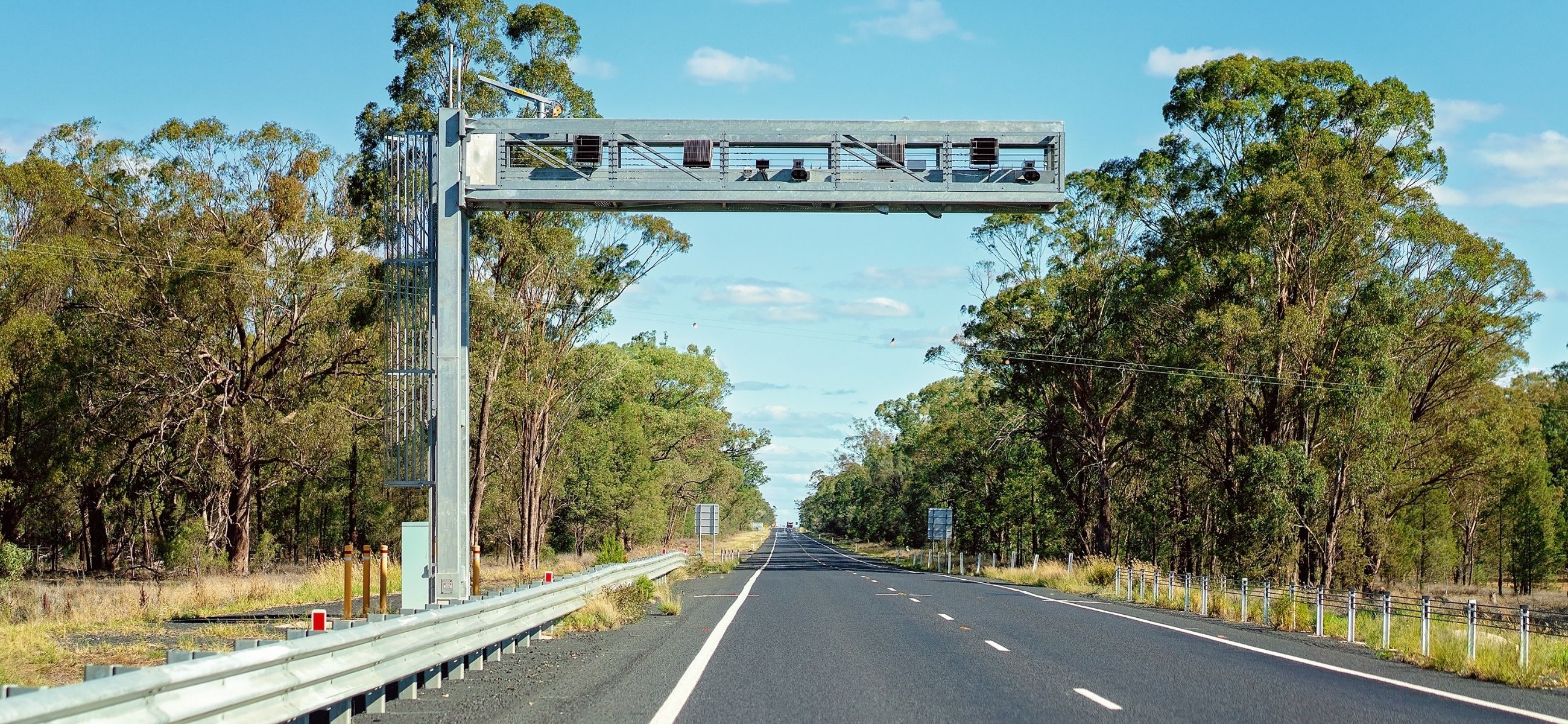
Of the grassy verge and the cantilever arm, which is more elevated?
the cantilever arm

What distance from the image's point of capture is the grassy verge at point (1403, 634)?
15914 millimetres

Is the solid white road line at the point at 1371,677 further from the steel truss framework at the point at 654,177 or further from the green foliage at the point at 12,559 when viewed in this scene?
the green foliage at the point at 12,559

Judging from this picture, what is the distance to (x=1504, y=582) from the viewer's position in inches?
4306

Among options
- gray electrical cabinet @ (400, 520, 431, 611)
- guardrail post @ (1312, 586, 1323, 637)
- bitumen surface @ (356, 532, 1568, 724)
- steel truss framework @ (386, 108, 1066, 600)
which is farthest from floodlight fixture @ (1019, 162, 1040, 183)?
gray electrical cabinet @ (400, 520, 431, 611)

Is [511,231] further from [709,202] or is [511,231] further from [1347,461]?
[1347,461]

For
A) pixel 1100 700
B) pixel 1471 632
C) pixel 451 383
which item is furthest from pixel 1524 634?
pixel 451 383

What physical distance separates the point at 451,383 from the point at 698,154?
5.53m

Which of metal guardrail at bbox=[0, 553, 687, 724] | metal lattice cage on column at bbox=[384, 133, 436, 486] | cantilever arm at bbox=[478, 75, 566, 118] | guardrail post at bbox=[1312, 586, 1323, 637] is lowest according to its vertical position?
guardrail post at bbox=[1312, 586, 1323, 637]

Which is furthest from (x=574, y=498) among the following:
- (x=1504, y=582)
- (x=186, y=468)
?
(x=1504, y=582)

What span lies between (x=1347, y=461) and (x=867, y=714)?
43.0m

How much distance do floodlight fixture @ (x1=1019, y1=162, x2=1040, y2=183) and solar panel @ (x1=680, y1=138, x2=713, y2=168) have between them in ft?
16.8

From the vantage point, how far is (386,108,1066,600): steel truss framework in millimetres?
21453

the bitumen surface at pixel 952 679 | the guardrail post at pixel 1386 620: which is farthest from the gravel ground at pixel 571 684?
the guardrail post at pixel 1386 620

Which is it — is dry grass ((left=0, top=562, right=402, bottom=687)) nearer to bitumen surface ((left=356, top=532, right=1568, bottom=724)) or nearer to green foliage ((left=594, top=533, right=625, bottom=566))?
bitumen surface ((left=356, top=532, right=1568, bottom=724))
